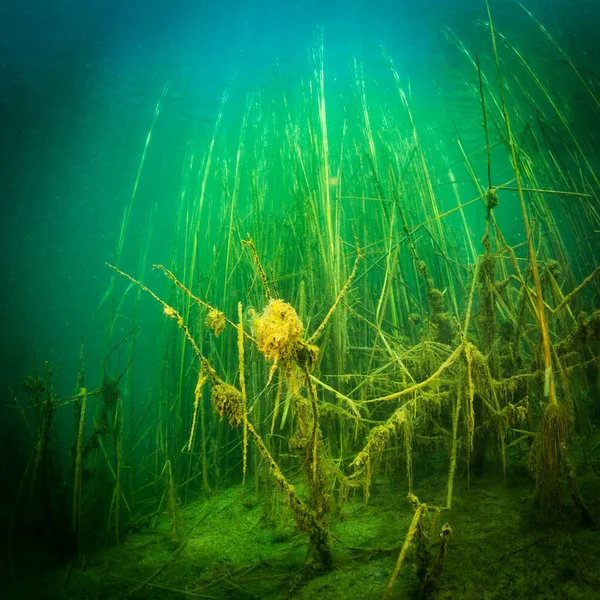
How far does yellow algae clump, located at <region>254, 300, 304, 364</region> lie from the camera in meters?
0.96

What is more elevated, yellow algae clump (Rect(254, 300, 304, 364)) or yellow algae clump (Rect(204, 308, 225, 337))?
yellow algae clump (Rect(204, 308, 225, 337))

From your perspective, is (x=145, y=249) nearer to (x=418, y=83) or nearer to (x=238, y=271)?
(x=238, y=271)

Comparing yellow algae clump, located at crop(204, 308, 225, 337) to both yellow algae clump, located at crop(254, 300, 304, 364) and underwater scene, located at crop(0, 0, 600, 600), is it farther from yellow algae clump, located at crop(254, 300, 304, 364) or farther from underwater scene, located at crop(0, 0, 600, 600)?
yellow algae clump, located at crop(254, 300, 304, 364)

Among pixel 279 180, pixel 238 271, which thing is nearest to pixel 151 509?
pixel 238 271

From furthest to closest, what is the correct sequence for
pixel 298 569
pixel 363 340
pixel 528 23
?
pixel 528 23
pixel 363 340
pixel 298 569

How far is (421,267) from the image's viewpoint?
6.96ft

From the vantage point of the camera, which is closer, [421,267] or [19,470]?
[421,267]

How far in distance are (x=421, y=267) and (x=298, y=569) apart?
67.3 inches

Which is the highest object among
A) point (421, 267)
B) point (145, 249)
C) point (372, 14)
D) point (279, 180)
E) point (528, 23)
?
point (372, 14)

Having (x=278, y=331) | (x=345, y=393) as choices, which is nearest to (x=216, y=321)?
(x=278, y=331)

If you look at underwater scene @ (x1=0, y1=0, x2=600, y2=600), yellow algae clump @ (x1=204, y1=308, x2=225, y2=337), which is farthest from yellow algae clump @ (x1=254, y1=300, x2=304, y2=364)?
yellow algae clump @ (x1=204, y1=308, x2=225, y2=337)

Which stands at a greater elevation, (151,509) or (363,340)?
(363,340)

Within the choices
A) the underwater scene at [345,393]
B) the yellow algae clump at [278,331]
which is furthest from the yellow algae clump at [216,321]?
the yellow algae clump at [278,331]

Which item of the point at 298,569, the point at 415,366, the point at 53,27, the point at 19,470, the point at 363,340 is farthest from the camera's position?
the point at 53,27
